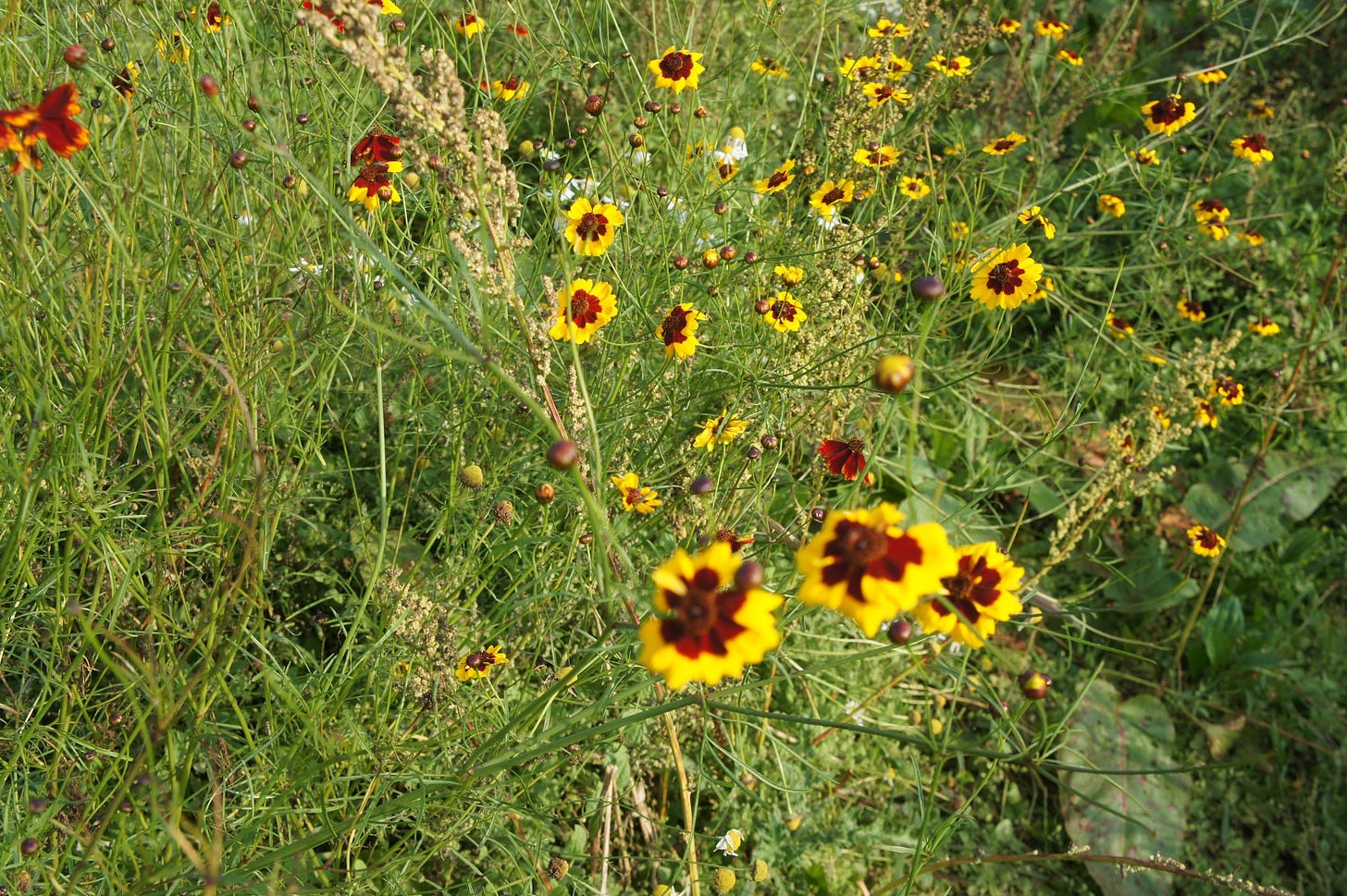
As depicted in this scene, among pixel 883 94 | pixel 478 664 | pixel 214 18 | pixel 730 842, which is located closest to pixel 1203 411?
pixel 883 94

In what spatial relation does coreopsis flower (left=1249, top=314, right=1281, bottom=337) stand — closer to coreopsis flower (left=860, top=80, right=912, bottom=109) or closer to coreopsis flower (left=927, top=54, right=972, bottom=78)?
coreopsis flower (left=927, top=54, right=972, bottom=78)

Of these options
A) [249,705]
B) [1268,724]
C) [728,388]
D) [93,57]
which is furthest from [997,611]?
[93,57]

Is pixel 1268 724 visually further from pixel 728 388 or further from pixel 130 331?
pixel 130 331

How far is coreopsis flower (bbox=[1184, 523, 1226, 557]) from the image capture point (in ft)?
8.38

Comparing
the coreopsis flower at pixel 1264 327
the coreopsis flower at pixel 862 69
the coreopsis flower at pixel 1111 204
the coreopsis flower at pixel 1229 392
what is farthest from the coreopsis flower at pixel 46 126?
the coreopsis flower at pixel 1264 327

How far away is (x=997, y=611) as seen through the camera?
43.7 inches

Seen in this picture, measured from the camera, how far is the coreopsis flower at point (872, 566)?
0.90m

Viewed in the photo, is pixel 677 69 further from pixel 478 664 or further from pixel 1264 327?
pixel 1264 327

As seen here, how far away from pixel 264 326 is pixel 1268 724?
8.91 feet

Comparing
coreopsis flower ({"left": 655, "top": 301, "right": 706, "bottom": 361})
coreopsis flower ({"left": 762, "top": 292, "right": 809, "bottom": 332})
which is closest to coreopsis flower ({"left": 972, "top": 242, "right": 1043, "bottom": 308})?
coreopsis flower ({"left": 762, "top": 292, "right": 809, "bottom": 332})

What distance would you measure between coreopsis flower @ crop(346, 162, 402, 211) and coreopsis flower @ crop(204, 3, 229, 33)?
20.6 inches

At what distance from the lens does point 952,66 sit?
2.58 meters

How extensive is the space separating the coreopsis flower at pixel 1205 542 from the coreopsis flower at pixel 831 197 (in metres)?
1.40

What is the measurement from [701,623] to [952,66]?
7.25 ft
